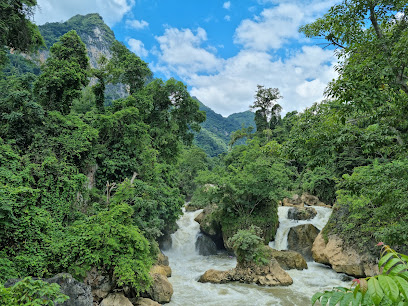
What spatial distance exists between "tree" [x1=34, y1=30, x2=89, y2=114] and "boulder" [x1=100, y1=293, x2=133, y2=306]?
8.82 metres

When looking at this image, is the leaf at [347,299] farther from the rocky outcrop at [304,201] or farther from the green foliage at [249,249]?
the rocky outcrop at [304,201]

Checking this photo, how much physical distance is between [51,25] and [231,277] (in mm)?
99871

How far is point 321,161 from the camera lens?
6.24 metres

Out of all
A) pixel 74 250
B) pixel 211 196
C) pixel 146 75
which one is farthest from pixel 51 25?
pixel 74 250

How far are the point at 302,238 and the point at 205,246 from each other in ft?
22.3

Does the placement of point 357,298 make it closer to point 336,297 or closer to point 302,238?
point 336,297

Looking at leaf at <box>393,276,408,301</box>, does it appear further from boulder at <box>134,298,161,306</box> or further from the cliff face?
the cliff face

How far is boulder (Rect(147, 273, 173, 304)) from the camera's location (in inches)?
390

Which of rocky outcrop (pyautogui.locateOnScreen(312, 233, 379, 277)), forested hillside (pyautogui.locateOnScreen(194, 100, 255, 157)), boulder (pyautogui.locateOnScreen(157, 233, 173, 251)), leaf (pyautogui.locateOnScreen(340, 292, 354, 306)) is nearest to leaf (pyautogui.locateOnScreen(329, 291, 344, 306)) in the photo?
leaf (pyautogui.locateOnScreen(340, 292, 354, 306))

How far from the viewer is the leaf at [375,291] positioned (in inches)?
50.9

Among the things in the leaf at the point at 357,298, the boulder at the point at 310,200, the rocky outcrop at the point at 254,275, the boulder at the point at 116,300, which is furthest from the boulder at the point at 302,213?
the leaf at the point at 357,298

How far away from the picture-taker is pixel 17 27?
13266 millimetres

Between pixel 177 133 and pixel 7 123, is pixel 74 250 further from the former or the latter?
pixel 177 133

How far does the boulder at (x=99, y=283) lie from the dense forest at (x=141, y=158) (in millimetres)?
219
